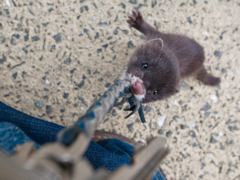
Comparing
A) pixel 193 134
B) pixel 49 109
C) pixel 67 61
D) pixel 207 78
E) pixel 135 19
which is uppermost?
pixel 135 19

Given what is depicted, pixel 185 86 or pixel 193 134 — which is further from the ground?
pixel 185 86

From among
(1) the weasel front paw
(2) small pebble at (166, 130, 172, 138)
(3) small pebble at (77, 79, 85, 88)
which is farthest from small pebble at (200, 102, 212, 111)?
(3) small pebble at (77, 79, 85, 88)

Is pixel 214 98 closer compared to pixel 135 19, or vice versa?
pixel 135 19

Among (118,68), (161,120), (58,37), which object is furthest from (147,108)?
(58,37)

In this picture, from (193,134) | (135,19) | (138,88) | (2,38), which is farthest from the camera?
(193,134)

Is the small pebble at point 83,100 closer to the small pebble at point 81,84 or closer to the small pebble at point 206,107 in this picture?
the small pebble at point 81,84

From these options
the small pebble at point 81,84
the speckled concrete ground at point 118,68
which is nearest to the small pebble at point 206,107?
the speckled concrete ground at point 118,68

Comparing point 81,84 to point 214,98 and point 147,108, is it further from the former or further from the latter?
point 214,98
